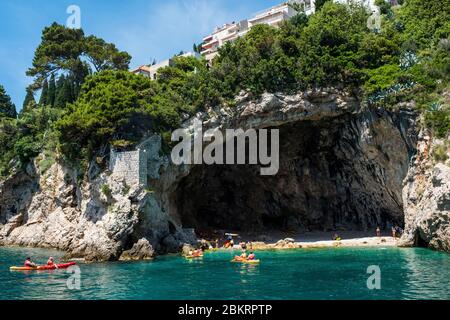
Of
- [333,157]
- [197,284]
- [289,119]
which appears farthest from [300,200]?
[197,284]

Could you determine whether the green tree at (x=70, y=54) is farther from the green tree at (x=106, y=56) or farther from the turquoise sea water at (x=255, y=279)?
the turquoise sea water at (x=255, y=279)

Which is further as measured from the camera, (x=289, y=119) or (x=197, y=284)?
(x=289, y=119)

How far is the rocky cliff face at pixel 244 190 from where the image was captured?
104 feet

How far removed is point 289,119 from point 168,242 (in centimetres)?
1436

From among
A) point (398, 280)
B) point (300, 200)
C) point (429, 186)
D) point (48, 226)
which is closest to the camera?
point (398, 280)

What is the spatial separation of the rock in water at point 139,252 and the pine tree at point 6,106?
36.4 m

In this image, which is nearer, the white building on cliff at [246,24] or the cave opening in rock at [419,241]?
the cave opening in rock at [419,241]

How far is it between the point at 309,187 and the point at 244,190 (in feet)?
23.3

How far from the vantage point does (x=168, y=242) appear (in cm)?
3256

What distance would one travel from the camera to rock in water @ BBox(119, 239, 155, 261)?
29359mm

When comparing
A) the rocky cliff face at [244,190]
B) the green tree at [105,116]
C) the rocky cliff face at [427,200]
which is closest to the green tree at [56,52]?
the rocky cliff face at [244,190]

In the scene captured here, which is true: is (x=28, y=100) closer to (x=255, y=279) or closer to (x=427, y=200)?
(x=255, y=279)

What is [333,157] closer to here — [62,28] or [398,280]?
[398,280]

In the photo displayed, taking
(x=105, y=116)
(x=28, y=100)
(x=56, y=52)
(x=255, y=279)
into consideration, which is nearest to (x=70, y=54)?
(x=56, y=52)
